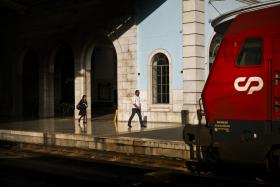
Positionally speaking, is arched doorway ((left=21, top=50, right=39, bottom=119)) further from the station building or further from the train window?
the train window

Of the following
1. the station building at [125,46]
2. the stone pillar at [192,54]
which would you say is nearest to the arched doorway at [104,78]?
the station building at [125,46]

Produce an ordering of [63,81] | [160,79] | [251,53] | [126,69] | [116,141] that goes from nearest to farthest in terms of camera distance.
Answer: [251,53], [116,141], [160,79], [126,69], [63,81]

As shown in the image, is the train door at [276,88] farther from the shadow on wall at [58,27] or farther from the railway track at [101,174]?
the shadow on wall at [58,27]

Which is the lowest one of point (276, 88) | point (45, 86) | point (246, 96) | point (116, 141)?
point (116, 141)

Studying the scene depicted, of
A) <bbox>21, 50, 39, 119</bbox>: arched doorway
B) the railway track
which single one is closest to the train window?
the railway track

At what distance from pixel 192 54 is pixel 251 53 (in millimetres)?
12690

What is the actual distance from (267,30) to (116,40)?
16343mm

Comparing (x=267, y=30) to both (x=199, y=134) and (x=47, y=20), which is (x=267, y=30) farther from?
(x=47, y=20)

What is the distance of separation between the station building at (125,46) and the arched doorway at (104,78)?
8.62 m

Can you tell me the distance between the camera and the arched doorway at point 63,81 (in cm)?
3397

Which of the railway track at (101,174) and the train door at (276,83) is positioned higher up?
the train door at (276,83)

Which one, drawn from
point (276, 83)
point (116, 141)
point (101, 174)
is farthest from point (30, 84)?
point (276, 83)

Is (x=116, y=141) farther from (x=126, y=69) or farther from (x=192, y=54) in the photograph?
(x=126, y=69)

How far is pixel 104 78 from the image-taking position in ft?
131
